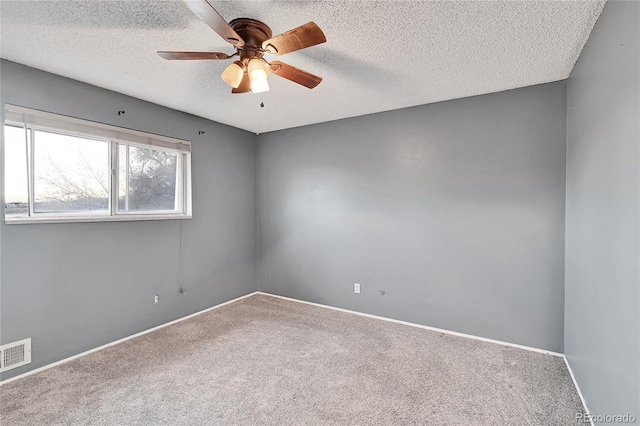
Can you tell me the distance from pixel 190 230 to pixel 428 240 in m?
2.72

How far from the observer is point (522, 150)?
262 cm

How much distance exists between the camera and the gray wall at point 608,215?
1236 millimetres

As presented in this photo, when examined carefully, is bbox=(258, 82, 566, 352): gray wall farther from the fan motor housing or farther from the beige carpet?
the fan motor housing

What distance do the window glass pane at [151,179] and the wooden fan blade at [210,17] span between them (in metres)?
2.05

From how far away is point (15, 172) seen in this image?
217cm

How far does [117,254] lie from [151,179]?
2.78 feet

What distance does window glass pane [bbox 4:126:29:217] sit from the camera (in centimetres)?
213

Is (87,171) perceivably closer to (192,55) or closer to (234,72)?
(192,55)

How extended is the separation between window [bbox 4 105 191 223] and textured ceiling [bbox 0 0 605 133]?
0.44 m

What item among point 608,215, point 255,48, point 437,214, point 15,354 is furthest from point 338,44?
point 15,354

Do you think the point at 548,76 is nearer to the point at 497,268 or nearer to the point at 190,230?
the point at 497,268

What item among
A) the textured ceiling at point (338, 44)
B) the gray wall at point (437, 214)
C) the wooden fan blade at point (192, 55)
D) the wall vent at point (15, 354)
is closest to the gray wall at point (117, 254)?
the wall vent at point (15, 354)

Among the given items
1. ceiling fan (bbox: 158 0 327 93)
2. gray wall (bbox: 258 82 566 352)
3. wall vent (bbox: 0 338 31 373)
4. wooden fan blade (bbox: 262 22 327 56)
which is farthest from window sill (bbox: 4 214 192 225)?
wooden fan blade (bbox: 262 22 327 56)

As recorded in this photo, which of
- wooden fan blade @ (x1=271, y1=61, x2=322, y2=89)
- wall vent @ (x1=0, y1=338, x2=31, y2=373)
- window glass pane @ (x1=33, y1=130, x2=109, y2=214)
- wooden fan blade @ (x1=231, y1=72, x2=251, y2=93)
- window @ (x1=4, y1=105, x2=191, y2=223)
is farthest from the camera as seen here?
window glass pane @ (x1=33, y1=130, x2=109, y2=214)
